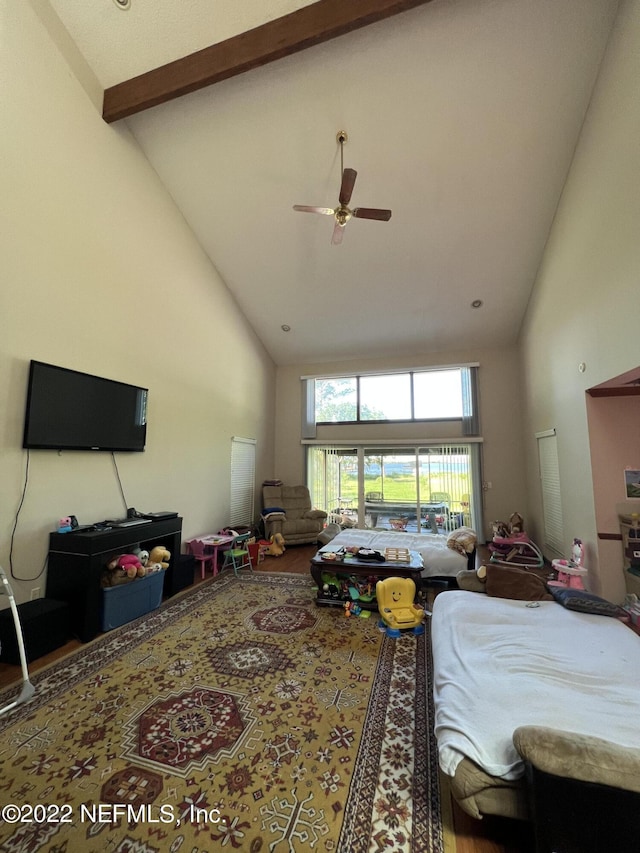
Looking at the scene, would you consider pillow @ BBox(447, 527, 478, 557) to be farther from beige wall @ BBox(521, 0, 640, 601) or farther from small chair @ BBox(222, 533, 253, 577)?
small chair @ BBox(222, 533, 253, 577)

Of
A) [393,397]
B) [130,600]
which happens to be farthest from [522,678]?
[393,397]

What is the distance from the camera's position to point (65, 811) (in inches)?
54.4

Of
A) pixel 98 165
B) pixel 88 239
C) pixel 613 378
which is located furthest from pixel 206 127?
pixel 613 378

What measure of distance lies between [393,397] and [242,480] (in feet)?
10.5

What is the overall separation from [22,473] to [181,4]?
4.00m

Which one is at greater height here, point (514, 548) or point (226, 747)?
point (514, 548)

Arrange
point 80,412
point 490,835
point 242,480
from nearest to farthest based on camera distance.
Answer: point 490,835
point 80,412
point 242,480

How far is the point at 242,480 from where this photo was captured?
19.3 feet

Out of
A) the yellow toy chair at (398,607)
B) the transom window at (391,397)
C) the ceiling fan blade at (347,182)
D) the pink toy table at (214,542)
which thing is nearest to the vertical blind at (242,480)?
the pink toy table at (214,542)

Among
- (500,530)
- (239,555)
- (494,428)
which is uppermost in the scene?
(494,428)

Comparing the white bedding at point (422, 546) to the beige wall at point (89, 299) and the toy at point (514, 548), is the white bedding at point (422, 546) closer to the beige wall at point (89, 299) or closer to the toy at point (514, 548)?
the toy at point (514, 548)

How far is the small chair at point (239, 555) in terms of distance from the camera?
4277mm

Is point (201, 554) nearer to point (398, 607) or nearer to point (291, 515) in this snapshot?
point (291, 515)

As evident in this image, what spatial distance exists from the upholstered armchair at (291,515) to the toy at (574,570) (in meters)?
3.41
